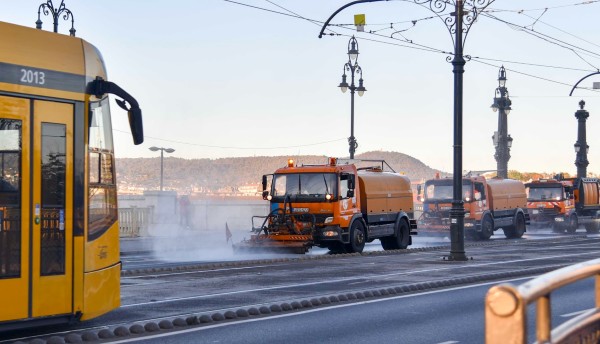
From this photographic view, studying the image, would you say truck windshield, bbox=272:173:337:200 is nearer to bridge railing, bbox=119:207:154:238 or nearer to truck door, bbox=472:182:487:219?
truck door, bbox=472:182:487:219

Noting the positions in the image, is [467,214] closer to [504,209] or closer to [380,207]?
[504,209]

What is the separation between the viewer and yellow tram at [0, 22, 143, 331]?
1026 cm

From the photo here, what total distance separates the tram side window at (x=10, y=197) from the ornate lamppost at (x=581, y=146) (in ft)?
158

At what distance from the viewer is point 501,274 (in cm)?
1961

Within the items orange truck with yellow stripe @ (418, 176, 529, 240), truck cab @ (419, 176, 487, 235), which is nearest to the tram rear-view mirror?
orange truck with yellow stripe @ (418, 176, 529, 240)

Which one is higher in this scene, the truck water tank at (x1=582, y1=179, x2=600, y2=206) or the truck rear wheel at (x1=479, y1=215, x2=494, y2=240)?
the truck water tank at (x1=582, y1=179, x2=600, y2=206)

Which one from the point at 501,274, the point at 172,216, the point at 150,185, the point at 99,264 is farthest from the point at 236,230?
the point at 150,185

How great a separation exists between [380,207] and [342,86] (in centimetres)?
994

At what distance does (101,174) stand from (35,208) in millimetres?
1193

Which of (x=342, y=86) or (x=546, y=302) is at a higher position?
(x=342, y=86)

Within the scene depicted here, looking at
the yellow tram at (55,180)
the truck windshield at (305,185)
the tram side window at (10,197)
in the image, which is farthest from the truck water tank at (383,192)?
the tram side window at (10,197)

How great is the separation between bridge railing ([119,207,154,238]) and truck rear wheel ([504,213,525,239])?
50.8 feet

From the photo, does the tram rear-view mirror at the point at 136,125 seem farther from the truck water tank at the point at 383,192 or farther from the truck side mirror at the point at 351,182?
the truck water tank at the point at 383,192

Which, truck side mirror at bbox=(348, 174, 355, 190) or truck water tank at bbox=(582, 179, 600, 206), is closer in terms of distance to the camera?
truck side mirror at bbox=(348, 174, 355, 190)
